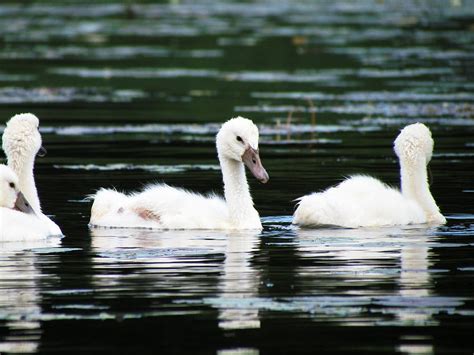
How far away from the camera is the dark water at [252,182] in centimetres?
1137

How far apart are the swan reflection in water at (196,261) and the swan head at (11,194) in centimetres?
80

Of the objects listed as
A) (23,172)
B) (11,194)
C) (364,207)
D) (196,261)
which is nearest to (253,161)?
(364,207)

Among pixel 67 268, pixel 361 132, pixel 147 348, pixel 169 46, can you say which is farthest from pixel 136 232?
pixel 169 46

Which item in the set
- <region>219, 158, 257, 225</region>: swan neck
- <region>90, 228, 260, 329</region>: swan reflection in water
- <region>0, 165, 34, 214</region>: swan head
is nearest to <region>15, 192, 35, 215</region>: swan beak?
<region>0, 165, 34, 214</region>: swan head

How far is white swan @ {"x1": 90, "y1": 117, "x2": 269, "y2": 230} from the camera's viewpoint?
1667 cm

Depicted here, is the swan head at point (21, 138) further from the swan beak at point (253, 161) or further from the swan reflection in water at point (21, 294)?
the swan beak at point (253, 161)

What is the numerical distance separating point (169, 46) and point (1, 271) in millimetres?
32749

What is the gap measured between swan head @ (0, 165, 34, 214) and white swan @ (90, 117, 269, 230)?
1209 millimetres

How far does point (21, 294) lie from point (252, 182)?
346 inches

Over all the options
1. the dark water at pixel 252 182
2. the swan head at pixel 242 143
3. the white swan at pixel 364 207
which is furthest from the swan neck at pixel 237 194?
the white swan at pixel 364 207

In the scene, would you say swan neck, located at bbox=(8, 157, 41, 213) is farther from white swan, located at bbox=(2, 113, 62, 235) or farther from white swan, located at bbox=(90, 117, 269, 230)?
white swan, located at bbox=(90, 117, 269, 230)

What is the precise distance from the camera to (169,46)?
46062 mm

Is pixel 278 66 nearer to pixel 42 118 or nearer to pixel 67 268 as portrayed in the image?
pixel 42 118

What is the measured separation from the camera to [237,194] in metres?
16.9
